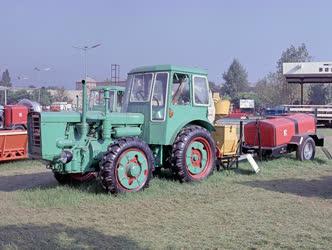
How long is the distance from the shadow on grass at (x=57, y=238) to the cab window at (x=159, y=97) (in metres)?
3.35

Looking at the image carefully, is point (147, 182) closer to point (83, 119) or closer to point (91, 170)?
point (91, 170)

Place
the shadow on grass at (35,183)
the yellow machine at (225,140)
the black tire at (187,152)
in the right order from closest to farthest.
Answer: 1. the shadow on grass at (35,183)
2. the black tire at (187,152)
3. the yellow machine at (225,140)

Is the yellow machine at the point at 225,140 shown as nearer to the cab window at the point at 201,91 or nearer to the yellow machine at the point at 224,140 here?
the yellow machine at the point at 224,140

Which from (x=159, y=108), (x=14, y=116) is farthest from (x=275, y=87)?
(x=159, y=108)

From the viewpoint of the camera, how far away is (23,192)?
27.1 ft

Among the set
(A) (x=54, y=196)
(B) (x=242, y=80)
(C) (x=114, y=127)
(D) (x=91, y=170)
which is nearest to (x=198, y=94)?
(C) (x=114, y=127)

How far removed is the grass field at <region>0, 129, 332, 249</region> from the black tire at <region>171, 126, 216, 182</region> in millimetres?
200

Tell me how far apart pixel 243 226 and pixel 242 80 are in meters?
101

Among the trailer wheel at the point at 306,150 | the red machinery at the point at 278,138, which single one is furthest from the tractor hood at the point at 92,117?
the trailer wheel at the point at 306,150

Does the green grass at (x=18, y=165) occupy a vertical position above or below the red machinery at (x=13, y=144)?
below

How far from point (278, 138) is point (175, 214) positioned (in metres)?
5.66

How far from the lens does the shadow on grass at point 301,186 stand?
27.2ft

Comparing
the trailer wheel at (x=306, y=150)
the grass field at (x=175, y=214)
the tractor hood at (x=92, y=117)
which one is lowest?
the grass field at (x=175, y=214)

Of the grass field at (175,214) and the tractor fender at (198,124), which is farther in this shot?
Result: the tractor fender at (198,124)
